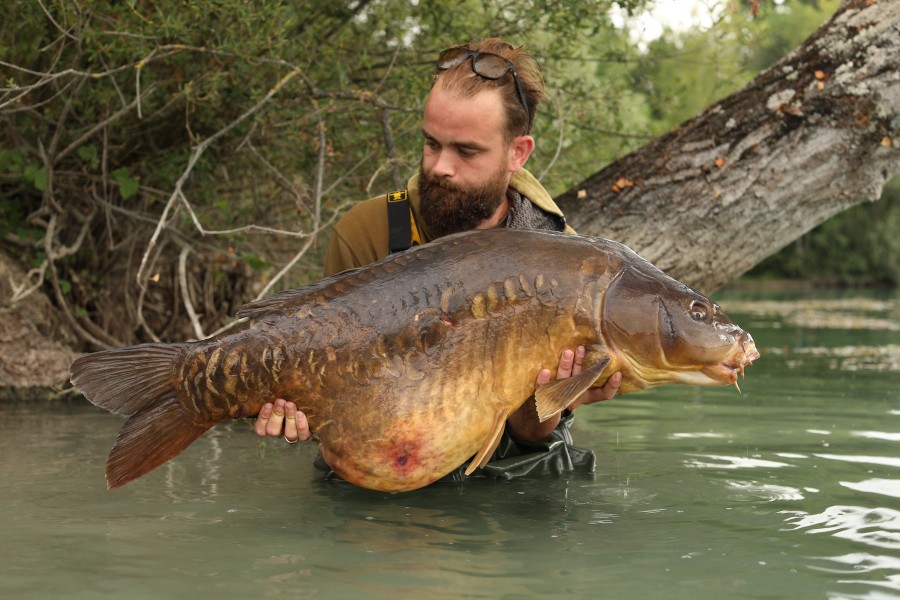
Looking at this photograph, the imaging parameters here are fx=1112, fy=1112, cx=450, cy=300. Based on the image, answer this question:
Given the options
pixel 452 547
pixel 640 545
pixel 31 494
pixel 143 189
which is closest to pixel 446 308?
pixel 452 547

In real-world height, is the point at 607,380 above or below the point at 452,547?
above

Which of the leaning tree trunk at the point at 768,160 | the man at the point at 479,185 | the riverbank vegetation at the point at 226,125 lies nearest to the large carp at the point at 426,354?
the man at the point at 479,185

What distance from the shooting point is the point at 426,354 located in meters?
3.41

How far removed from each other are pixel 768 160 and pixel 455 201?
2162mm

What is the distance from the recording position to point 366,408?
3.43 m

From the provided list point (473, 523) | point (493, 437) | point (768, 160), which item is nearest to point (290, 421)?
point (493, 437)

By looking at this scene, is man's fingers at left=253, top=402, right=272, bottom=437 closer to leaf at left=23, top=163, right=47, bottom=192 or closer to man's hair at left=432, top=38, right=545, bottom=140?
man's hair at left=432, top=38, right=545, bottom=140

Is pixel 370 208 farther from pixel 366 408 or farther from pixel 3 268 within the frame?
pixel 3 268

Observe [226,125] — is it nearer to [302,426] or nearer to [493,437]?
[302,426]

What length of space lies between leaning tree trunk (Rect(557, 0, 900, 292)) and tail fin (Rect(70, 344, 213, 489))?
290 centimetres

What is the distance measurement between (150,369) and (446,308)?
928 millimetres

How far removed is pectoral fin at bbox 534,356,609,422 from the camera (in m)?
→ 3.33

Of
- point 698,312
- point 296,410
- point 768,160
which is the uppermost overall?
point 768,160

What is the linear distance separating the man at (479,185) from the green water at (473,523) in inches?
7.7
